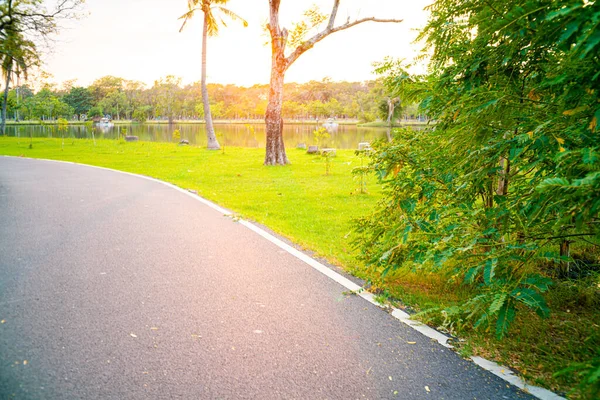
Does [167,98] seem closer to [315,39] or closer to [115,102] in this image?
[115,102]

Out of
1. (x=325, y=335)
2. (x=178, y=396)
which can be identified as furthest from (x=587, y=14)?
(x=178, y=396)

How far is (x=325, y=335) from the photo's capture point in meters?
3.33

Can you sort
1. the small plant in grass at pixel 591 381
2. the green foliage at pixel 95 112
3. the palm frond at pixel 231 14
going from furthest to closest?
the green foliage at pixel 95 112 < the palm frond at pixel 231 14 < the small plant in grass at pixel 591 381

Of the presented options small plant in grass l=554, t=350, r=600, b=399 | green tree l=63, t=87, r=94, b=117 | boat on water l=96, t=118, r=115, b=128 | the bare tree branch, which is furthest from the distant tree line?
small plant in grass l=554, t=350, r=600, b=399

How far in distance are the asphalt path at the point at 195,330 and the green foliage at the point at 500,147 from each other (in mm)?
659

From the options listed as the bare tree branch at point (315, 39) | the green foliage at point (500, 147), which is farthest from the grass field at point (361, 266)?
the bare tree branch at point (315, 39)

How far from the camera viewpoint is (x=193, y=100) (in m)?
120

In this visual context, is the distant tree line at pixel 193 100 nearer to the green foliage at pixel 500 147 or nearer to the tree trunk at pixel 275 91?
the tree trunk at pixel 275 91

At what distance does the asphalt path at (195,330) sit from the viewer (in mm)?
2646

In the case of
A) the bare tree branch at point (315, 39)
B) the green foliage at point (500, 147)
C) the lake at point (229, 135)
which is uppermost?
the bare tree branch at point (315, 39)

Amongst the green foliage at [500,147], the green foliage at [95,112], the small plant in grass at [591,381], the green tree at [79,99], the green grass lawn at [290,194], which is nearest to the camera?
the small plant in grass at [591,381]

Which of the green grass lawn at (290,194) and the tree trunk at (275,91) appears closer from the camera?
the green grass lawn at (290,194)

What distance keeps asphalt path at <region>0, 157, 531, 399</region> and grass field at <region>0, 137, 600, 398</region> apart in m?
0.40

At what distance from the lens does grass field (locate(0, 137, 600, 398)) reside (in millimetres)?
3061
